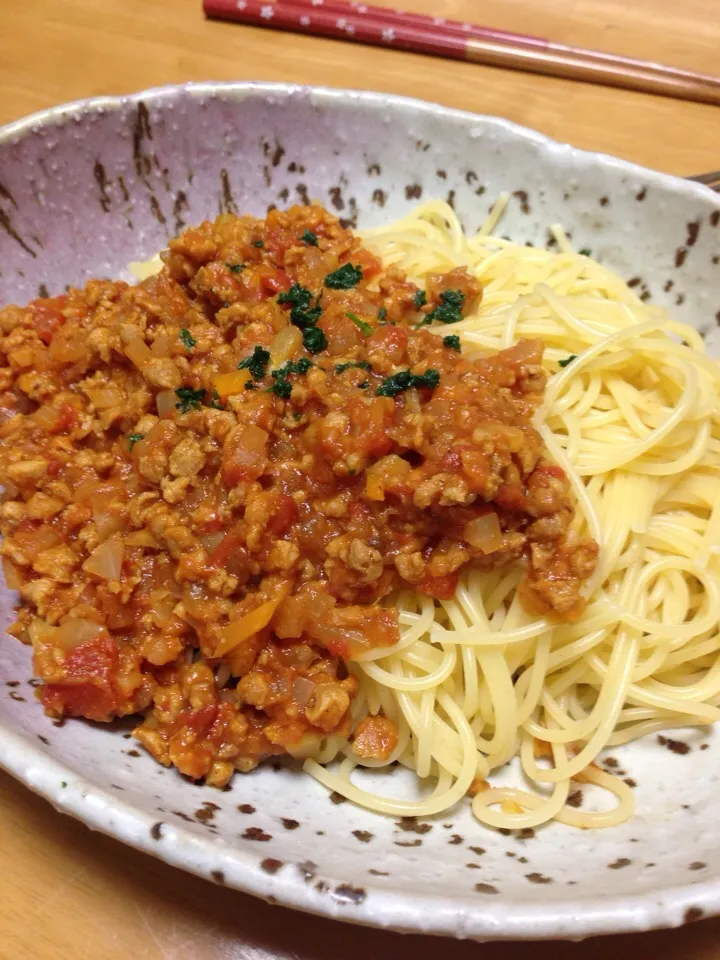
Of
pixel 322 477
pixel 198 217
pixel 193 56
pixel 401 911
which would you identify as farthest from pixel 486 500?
pixel 193 56

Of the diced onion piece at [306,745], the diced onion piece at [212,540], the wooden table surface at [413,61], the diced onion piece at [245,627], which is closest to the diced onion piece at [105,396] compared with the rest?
the diced onion piece at [212,540]

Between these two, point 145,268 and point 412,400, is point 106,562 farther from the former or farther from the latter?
point 145,268

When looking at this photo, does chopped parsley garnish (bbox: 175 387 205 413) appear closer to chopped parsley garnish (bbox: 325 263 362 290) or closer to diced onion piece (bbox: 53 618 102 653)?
chopped parsley garnish (bbox: 325 263 362 290)

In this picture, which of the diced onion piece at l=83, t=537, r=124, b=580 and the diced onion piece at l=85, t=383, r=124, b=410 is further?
the diced onion piece at l=85, t=383, r=124, b=410

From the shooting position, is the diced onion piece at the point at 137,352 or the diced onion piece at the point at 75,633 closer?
the diced onion piece at the point at 75,633

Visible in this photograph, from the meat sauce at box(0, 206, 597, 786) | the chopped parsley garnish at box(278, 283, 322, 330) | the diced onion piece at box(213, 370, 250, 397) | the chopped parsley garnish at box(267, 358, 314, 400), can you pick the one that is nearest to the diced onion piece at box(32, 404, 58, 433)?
the meat sauce at box(0, 206, 597, 786)

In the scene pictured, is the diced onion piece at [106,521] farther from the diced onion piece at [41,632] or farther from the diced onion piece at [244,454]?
the diced onion piece at [244,454]
